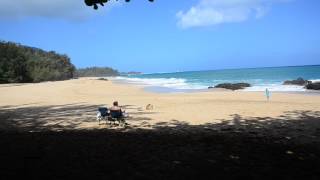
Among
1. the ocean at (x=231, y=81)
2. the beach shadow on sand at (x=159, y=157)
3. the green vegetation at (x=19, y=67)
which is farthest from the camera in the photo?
the green vegetation at (x=19, y=67)

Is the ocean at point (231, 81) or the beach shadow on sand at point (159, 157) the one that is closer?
the beach shadow on sand at point (159, 157)

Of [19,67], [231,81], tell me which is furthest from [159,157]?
[19,67]

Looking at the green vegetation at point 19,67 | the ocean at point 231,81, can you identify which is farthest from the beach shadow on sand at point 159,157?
the green vegetation at point 19,67

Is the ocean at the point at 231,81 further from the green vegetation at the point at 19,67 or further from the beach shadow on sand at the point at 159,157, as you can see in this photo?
the beach shadow on sand at the point at 159,157

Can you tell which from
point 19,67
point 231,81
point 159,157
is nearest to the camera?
point 159,157

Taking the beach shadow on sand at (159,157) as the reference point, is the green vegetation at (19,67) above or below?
above

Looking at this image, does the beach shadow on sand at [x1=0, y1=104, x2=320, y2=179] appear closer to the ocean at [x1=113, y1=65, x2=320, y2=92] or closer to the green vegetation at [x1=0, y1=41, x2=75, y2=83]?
the ocean at [x1=113, y1=65, x2=320, y2=92]

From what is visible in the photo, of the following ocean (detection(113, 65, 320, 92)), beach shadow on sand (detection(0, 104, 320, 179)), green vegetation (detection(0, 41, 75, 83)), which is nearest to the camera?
beach shadow on sand (detection(0, 104, 320, 179))

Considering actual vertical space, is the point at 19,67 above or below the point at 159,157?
above

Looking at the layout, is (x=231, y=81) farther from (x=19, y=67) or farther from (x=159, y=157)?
(x=159, y=157)

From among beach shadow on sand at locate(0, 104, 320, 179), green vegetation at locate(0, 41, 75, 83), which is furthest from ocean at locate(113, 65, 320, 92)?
beach shadow on sand at locate(0, 104, 320, 179)

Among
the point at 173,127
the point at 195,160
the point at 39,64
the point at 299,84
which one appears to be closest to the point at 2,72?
the point at 39,64

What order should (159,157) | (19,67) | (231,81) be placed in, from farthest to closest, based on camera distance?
(19,67), (231,81), (159,157)

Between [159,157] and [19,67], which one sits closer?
[159,157]
